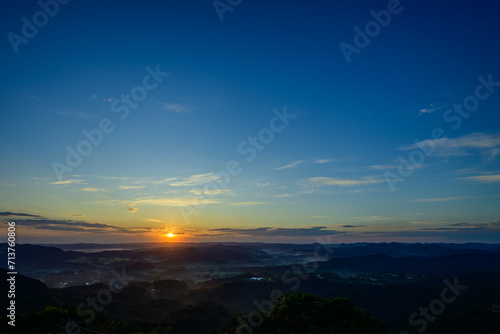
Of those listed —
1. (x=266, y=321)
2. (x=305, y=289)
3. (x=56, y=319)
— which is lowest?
(x=305, y=289)

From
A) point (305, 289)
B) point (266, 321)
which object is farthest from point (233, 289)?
point (266, 321)

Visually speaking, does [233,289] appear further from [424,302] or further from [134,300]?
[424,302]

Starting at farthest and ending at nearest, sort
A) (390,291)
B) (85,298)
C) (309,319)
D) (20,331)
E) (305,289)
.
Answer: (305,289) < (390,291) < (85,298) < (309,319) < (20,331)

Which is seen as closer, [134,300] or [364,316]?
[364,316]

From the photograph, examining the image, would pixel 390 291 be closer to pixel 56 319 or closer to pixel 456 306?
pixel 456 306

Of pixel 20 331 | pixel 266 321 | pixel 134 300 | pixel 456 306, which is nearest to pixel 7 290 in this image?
pixel 134 300

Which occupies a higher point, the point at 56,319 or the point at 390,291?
the point at 56,319

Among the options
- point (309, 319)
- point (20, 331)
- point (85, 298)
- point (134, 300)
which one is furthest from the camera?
point (134, 300)

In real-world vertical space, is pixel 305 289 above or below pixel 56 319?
below

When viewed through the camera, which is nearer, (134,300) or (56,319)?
(56,319)
